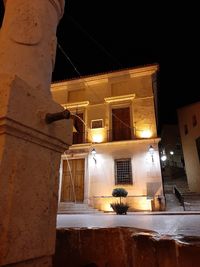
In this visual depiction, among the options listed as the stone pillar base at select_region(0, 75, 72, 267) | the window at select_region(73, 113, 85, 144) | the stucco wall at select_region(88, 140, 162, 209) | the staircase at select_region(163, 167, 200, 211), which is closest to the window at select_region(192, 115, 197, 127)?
the staircase at select_region(163, 167, 200, 211)

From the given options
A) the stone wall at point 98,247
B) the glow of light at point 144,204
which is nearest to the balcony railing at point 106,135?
the glow of light at point 144,204

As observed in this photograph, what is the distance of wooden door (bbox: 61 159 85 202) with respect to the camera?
1487cm

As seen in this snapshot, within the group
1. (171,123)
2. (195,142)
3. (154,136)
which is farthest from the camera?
(171,123)

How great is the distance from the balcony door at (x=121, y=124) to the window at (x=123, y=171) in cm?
179

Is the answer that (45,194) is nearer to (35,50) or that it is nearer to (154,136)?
(35,50)

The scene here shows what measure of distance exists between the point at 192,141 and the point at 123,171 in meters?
10.7

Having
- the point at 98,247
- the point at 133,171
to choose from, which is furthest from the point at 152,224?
the point at 133,171

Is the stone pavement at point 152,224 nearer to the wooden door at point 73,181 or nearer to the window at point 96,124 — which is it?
the wooden door at point 73,181

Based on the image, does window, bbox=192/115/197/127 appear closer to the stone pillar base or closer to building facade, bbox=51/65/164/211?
building facade, bbox=51/65/164/211

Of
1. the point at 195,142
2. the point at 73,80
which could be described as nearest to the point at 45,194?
the point at 73,80

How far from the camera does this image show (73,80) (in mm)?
17750

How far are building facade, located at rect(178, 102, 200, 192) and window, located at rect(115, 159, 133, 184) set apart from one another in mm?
9156

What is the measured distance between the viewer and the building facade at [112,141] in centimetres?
1402

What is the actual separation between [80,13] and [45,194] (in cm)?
1094
